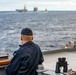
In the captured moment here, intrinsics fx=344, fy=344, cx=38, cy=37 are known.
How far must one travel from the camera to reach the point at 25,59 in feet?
15.6

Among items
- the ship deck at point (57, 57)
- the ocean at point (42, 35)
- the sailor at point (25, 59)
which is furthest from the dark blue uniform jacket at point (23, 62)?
the ocean at point (42, 35)

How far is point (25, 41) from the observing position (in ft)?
15.9

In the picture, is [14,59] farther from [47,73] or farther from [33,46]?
A: [47,73]

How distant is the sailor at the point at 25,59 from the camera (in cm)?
476

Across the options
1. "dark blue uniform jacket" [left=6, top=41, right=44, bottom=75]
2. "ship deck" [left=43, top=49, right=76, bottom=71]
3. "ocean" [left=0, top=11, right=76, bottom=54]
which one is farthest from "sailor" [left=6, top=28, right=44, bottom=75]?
"ocean" [left=0, top=11, right=76, bottom=54]

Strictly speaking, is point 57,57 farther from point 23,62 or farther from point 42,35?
point 42,35

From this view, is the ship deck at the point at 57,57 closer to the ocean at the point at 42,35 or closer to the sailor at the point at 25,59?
the sailor at the point at 25,59

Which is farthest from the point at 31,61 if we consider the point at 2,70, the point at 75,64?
the point at 75,64

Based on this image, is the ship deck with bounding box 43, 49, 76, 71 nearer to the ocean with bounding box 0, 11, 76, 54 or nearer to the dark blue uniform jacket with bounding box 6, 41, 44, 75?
the dark blue uniform jacket with bounding box 6, 41, 44, 75

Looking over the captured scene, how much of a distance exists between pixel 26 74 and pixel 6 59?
Result: 886 millimetres

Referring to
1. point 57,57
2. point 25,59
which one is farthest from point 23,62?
point 57,57

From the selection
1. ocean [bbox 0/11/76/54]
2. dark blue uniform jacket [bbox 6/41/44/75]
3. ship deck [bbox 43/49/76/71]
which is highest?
dark blue uniform jacket [bbox 6/41/44/75]

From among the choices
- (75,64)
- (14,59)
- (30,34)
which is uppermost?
(30,34)

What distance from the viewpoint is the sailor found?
187 inches
